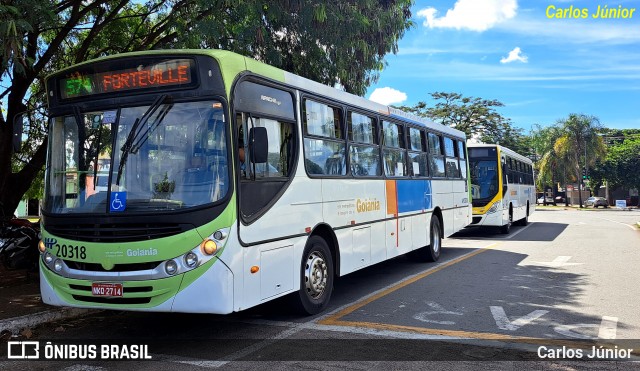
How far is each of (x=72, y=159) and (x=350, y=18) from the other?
5.96 metres

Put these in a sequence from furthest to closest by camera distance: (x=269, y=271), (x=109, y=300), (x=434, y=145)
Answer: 1. (x=434, y=145)
2. (x=269, y=271)
3. (x=109, y=300)

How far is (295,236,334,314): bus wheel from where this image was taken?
684 centimetres

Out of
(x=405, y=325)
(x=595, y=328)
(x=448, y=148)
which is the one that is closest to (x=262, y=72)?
(x=405, y=325)

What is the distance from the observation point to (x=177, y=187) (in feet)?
17.8

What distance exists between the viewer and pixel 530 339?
19.3 ft

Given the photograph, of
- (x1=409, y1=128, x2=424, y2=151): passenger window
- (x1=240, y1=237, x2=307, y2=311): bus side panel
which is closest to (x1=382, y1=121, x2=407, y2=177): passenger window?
(x1=409, y1=128, x2=424, y2=151): passenger window

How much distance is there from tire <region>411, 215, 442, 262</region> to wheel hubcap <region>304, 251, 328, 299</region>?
495cm

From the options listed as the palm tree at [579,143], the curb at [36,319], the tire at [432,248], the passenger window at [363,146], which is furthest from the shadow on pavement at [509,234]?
the palm tree at [579,143]

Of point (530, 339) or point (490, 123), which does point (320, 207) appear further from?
point (490, 123)

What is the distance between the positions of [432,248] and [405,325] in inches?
223

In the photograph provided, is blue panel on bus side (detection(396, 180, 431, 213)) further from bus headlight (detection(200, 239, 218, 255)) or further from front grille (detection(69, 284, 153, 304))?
front grille (detection(69, 284, 153, 304))

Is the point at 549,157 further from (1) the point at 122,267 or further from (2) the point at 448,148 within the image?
(1) the point at 122,267

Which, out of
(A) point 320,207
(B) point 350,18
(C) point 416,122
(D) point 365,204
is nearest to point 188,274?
(A) point 320,207

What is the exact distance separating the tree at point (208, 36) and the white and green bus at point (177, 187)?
7.38ft
